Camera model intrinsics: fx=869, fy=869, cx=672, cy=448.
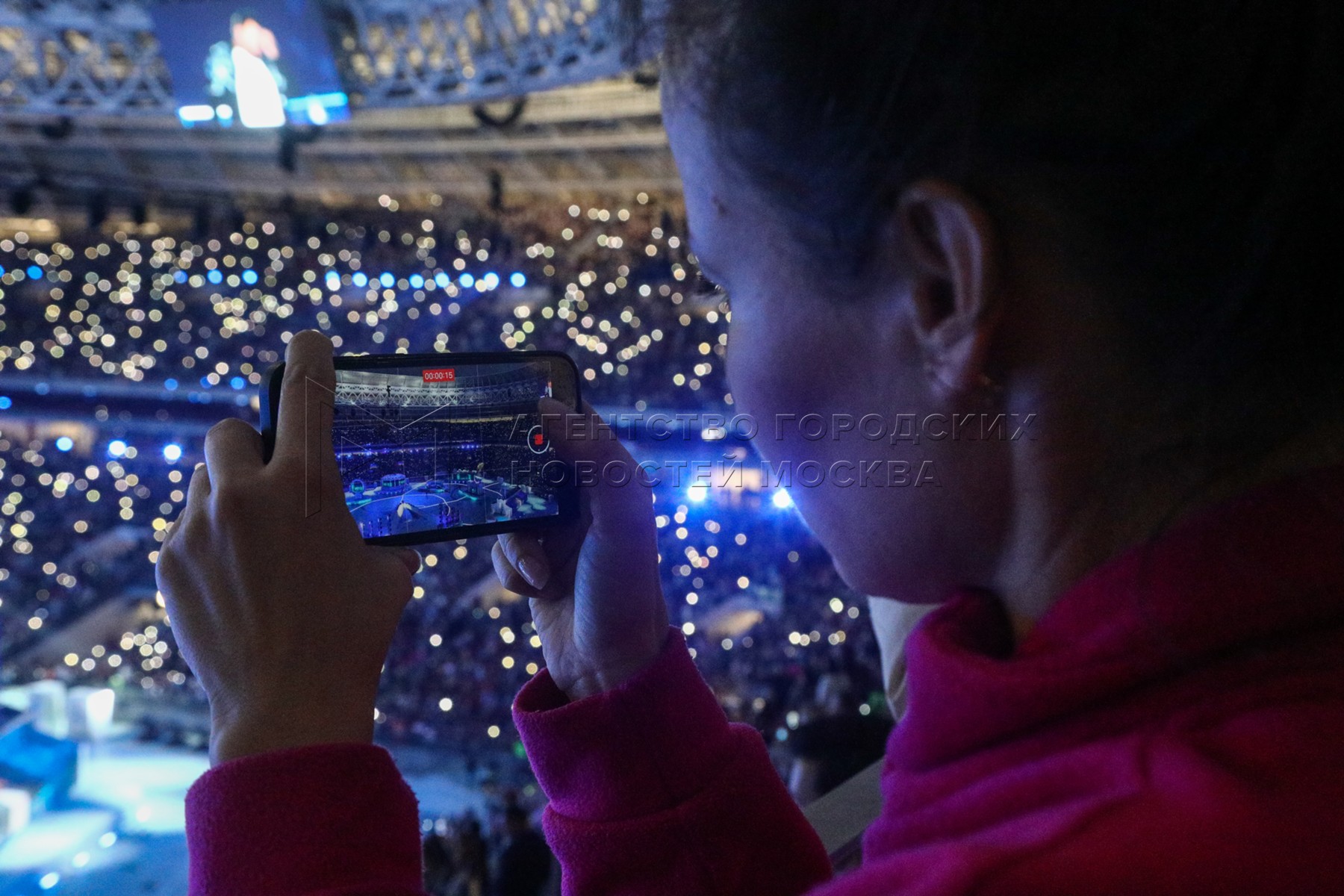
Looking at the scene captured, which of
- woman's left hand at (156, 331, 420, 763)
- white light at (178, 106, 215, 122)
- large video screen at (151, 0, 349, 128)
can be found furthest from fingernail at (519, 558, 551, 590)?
white light at (178, 106, 215, 122)

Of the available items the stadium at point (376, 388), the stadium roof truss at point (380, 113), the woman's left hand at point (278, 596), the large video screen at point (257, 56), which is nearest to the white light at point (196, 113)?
the large video screen at point (257, 56)

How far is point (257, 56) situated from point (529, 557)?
461cm

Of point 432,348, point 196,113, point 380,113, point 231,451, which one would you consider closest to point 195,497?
point 231,451

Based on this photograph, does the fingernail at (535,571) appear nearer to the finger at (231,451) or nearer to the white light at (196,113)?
the finger at (231,451)

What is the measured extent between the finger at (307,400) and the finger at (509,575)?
18 cm

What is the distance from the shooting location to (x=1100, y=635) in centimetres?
25

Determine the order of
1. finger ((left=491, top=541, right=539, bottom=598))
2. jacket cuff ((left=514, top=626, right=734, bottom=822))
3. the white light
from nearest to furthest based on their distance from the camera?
jacket cuff ((left=514, top=626, right=734, bottom=822)), finger ((left=491, top=541, right=539, bottom=598)), the white light

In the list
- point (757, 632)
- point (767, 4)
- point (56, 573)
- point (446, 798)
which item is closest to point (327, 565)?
point (767, 4)

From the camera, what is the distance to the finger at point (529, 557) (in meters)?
0.56

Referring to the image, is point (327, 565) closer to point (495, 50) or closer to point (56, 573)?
point (495, 50)

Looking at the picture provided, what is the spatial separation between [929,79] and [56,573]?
5.11 metres

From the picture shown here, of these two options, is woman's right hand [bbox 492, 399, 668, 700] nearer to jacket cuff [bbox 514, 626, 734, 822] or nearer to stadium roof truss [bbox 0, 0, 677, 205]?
jacket cuff [bbox 514, 626, 734, 822]

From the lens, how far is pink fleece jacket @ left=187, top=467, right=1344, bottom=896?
20cm

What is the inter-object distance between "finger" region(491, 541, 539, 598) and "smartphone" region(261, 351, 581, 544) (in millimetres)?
44
